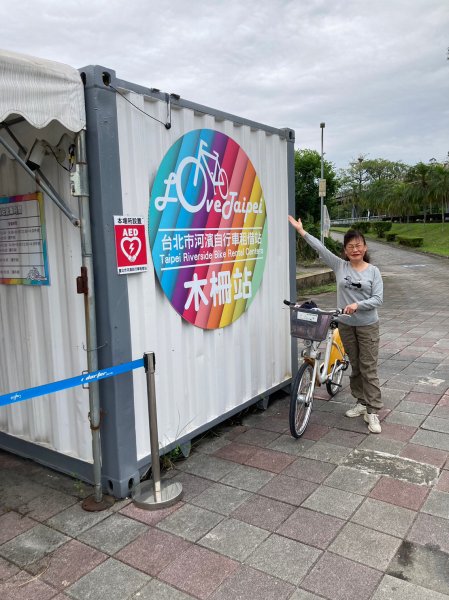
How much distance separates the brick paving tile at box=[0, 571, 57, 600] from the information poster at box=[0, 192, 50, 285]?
180 cm

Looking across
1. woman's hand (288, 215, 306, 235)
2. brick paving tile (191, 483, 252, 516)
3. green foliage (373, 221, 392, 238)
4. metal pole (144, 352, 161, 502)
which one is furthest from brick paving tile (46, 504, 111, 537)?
green foliage (373, 221, 392, 238)

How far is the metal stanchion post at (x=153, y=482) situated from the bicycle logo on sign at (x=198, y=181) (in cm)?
114

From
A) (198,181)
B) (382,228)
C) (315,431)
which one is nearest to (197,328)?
(198,181)

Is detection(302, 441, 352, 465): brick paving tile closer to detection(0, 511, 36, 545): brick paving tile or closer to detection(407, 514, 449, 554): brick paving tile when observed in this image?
detection(407, 514, 449, 554): brick paving tile

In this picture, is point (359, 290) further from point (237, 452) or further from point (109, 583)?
point (109, 583)

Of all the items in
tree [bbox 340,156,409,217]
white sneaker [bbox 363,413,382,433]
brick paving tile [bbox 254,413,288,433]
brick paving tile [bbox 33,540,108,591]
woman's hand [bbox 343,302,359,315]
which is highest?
tree [bbox 340,156,409,217]

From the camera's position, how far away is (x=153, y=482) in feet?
10.9

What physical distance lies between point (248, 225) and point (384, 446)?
218cm

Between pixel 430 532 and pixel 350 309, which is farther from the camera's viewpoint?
pixel 350 309

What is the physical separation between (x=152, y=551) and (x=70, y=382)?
106cm

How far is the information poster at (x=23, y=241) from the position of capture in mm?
3410

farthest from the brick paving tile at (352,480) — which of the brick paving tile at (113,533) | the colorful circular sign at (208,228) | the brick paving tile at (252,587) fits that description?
the colorful circular sign at (208,228)

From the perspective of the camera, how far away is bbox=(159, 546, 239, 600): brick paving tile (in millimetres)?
2422

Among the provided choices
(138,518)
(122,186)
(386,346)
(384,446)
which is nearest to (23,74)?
(122,186)
